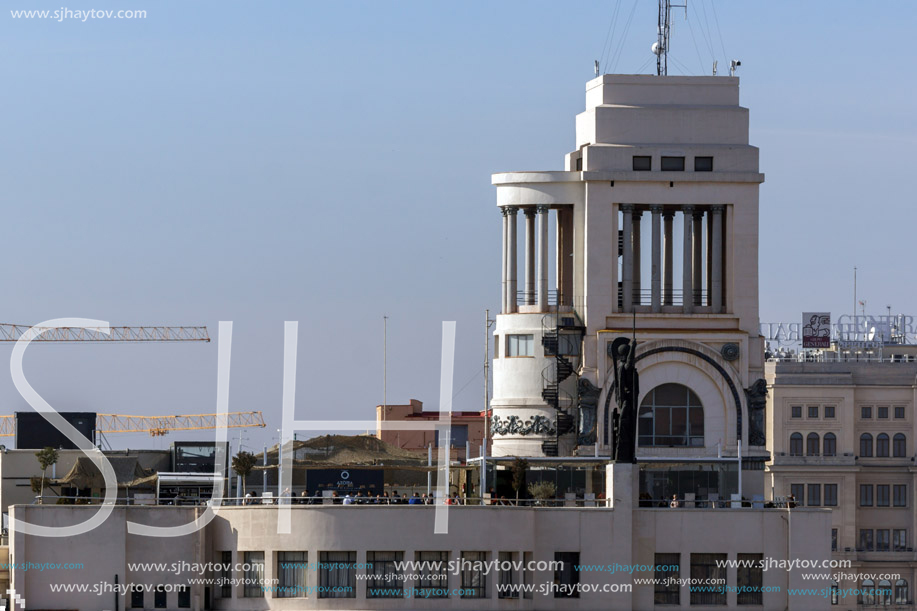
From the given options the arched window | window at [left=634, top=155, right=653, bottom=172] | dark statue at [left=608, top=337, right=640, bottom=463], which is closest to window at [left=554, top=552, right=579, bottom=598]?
dark statue at [left=608, top=337, right=640, bottom=463]

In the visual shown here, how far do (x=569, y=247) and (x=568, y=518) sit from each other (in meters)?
24.3

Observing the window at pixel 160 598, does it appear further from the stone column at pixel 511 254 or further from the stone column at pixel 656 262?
the stone column at pixel 656 262

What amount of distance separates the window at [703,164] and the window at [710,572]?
2645 cm

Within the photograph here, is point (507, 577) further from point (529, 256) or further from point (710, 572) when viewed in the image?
point (529, 256)

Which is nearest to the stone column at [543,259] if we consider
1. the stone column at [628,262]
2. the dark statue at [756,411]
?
the stone column at [628,262]

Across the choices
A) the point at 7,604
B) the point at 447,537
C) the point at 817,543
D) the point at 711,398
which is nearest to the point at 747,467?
the point at 711,398

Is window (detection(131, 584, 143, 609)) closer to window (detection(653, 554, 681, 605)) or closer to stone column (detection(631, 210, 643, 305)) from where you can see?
window (detection(653, 554, 681, 605))

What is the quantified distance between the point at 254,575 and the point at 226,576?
5.61 ft

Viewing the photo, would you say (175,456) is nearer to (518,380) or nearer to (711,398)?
(518,380)

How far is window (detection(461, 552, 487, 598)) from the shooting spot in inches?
4284

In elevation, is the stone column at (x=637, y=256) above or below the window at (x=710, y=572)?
above

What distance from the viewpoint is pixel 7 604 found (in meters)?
110

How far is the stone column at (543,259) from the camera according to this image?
126812 millimetres

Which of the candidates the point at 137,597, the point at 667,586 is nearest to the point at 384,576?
the point at 137,597
